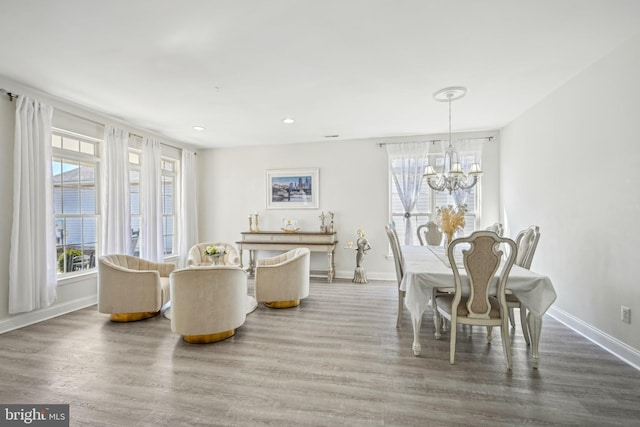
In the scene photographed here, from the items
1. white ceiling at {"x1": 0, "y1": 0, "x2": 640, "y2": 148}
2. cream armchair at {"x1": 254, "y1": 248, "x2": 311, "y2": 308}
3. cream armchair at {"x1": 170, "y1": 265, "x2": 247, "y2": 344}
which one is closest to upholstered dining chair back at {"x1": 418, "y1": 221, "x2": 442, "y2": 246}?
white ceiling at {"x1": 0, "y1": 0, "x2": 640, "y2": 148}

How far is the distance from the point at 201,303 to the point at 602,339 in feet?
12.7

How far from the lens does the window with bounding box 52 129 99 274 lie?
12.6ft

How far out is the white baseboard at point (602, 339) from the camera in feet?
7.98

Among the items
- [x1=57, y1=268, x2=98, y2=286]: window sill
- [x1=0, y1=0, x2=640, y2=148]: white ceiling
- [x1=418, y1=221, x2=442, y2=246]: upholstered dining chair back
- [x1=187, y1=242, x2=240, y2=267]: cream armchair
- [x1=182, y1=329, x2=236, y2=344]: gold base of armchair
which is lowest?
[x1=182, y1=329, x2=236, y2=344]: gold base of armchair

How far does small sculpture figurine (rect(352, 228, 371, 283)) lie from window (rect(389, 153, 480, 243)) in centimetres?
75

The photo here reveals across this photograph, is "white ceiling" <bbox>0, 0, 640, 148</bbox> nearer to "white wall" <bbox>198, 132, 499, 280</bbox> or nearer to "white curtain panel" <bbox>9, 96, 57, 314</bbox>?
"white curtain panel" <bbox>9, 96, 57, 314</bbox>

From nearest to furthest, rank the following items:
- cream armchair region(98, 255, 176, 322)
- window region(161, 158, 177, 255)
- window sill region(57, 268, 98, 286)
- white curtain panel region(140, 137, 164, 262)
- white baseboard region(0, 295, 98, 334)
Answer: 1. white baseboard region(0, 295, 98, 334)
2. cream armchair region(98, 255, 176, 322)
3. window sill region(57, 268, 98, 286)
4. white curtain panel region(140, 137, 164, 262)
5. window region(161, 158, 177, 255)

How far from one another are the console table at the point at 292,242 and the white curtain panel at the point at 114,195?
196 centimetres

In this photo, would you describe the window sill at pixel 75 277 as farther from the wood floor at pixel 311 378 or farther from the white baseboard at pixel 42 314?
the wood floor at pixel 311 378

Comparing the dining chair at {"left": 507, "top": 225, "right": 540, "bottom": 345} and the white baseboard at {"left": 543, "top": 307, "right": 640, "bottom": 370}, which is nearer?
the white baseboard at {"left": 543, "top": 307, "right": 640, "bottom": 370}

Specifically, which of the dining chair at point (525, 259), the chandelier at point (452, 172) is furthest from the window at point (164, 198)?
the dining chair at point (525, 259)

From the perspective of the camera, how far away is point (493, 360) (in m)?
2.52

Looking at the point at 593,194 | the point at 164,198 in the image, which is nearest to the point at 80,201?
the point at 164,198

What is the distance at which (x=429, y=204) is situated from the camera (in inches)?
218
